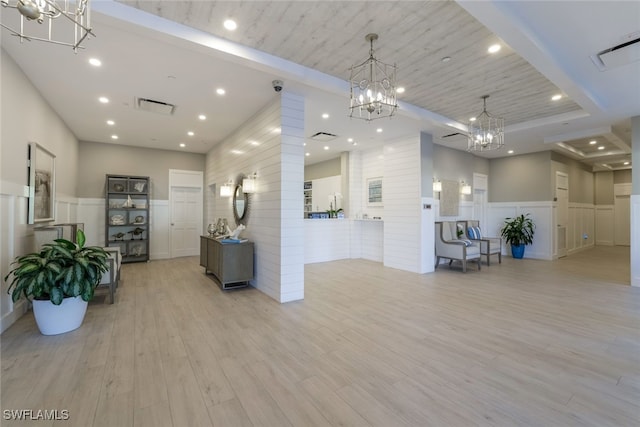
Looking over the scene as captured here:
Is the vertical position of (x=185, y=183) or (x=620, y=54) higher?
(x=620, y=54)

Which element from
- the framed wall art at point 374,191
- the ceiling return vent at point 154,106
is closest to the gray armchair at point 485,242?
the framed wall art at point 374,191

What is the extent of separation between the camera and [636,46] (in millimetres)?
2881

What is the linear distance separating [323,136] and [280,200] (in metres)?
2.79

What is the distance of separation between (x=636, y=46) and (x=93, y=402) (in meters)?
5.74

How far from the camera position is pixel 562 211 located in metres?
7.95

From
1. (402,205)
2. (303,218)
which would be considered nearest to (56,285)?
(303,218)

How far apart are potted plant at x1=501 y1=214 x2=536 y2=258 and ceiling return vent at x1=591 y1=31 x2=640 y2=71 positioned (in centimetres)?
511

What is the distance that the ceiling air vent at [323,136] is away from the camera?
604 centimetres

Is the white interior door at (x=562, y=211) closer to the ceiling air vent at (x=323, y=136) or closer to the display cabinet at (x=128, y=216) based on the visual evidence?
the ceiling air vent at (x=323, y=136)

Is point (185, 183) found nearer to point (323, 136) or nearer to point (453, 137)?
point (323, 136)

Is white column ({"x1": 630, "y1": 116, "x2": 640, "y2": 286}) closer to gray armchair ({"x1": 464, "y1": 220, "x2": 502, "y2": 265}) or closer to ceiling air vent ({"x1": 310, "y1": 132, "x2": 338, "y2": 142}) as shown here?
gray armchair ({"x1": 464, "y1": 220, "x2": 502, "y2": 265})

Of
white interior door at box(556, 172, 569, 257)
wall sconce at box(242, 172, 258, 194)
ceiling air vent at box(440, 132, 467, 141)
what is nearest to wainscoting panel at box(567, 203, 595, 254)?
white interior door at box(556, 172, 569, 257)

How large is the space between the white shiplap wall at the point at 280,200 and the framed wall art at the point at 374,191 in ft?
12.0

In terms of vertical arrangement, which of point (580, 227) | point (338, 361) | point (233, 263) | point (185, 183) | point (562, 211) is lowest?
point (338, 361)
